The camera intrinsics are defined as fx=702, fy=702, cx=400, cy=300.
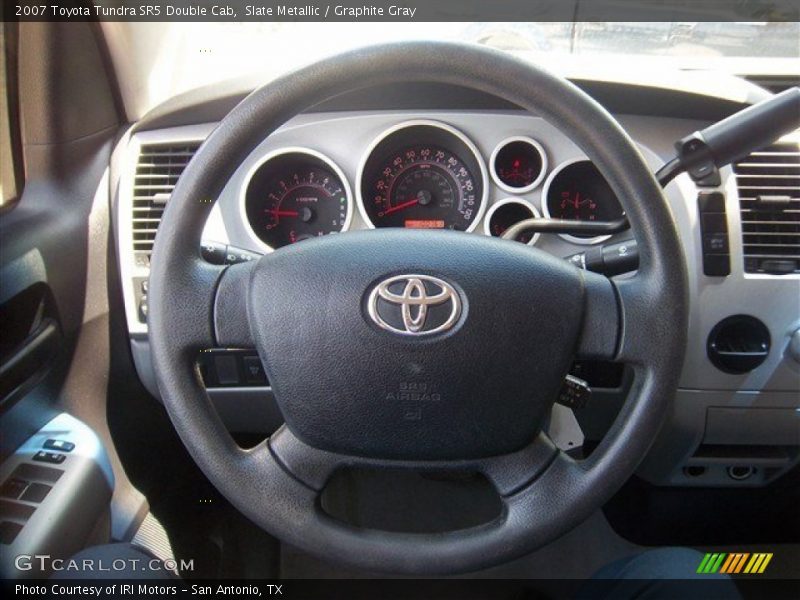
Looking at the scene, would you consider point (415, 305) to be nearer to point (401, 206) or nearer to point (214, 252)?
point (214, 252)

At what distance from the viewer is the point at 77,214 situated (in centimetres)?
142

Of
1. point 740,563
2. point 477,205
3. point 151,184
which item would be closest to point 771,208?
point 477,205

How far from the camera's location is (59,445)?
1.31 m

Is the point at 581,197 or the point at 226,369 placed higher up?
the point at 581,197

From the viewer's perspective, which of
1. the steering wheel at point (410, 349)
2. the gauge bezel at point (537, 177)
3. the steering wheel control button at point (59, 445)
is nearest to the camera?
the steering wheel at point (410, 349)

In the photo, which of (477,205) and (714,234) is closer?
(714,234)

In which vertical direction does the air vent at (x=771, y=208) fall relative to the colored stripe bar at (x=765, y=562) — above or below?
above

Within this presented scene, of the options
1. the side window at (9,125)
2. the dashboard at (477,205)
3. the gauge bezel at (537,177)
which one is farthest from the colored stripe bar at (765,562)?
the side window at (9,125)

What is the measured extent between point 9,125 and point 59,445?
0.63m

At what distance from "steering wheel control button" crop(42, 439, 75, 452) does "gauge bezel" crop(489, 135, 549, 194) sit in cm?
97

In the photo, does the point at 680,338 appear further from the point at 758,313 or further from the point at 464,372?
the point at 758,313

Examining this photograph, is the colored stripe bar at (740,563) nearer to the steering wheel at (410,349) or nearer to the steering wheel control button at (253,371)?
the steering wheel at (410,349)

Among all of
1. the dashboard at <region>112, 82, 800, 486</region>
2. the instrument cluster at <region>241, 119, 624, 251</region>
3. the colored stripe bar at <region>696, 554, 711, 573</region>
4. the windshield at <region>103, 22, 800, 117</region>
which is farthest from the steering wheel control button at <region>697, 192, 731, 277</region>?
the colored stripe bar at <region>696, 554, 711, 573</region>

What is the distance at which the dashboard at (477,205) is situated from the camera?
133 cm
